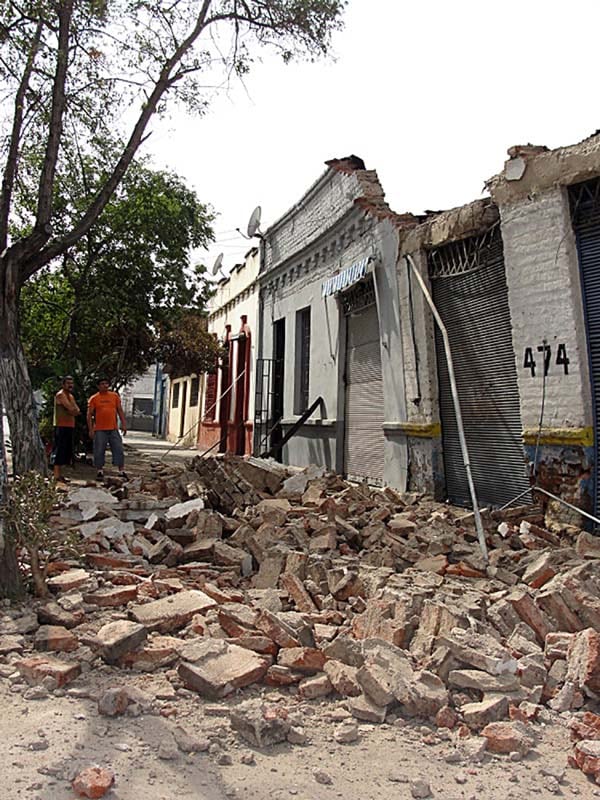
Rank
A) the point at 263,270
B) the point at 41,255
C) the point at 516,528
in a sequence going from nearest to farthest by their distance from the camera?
1. the point at 516,528
2. the point at 41,255
3. the point at 263,270

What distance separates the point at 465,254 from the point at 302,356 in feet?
21.0

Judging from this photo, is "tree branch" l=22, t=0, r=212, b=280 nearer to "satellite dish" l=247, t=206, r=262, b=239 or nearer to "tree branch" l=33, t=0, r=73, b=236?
"tree branch" l=33, t=0, r=73, b=236

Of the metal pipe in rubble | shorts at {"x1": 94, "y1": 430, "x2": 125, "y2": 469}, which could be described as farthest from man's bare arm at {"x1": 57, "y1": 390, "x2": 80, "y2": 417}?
the metal pipe in rubble

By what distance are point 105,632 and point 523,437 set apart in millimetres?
4994

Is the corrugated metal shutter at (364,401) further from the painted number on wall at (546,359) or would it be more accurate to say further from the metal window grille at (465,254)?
the painted number on wall at (546,359)

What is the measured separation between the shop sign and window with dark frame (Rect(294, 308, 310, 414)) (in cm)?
161

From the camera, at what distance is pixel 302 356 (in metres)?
14.4

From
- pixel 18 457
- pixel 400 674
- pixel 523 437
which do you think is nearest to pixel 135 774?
pixel 400 674

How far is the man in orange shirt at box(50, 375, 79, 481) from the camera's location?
10547 millimetres

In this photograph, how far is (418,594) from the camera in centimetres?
447

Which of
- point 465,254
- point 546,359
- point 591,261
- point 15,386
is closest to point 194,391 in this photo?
point 15,386

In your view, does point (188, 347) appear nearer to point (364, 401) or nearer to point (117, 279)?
point (117, 279)

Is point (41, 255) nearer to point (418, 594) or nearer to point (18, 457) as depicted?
point (18, 457)

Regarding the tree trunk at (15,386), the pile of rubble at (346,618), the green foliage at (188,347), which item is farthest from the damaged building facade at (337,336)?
the tree trunk at (15,386)
